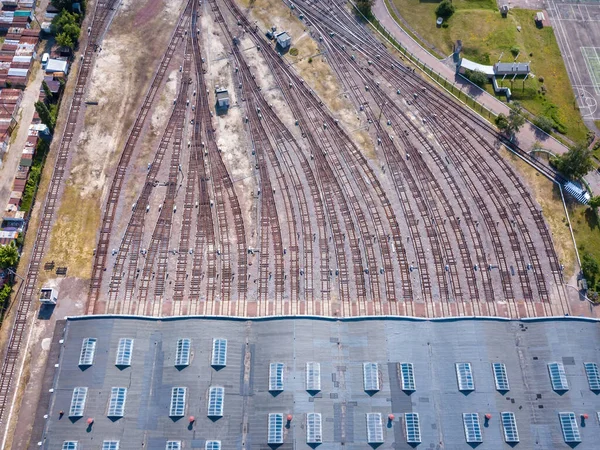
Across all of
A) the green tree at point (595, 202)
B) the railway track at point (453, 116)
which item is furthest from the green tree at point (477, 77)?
the green tree at point (595, 202)

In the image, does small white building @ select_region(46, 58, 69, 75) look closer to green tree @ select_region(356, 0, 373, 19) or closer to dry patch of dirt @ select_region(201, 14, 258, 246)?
dry patch of dirt @ select_region(201, 14, 258, 246)

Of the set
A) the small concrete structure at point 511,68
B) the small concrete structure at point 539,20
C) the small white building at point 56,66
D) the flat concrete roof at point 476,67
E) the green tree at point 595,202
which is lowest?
the green tree at point 595,202

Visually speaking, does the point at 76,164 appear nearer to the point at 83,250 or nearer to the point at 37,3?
the point at 83,250

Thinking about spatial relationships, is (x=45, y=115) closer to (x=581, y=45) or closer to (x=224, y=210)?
(x=224, y=210)

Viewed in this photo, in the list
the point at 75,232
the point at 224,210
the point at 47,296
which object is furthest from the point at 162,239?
the point at 47,296

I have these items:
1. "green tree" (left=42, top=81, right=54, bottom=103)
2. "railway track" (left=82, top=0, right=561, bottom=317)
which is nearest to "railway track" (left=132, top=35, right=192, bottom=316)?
"railway track" (left=82, top=0, right=561, bottom=317)

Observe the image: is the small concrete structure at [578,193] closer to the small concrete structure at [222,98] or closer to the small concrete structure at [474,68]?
the small concrete structure at [474,68]
